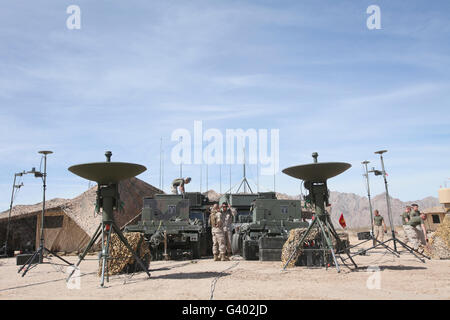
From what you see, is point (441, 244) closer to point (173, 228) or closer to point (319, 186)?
point (319, 186)

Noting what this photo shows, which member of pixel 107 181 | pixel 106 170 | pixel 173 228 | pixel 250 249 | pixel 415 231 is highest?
pixel 106 170

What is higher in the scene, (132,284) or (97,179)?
(97,179)

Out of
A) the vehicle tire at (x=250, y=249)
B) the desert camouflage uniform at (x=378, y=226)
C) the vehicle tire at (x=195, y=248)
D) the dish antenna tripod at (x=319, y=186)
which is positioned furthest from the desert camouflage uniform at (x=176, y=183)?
the dish antenna tripod at (x=319, y=186)

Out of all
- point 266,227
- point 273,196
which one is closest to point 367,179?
point 273,196

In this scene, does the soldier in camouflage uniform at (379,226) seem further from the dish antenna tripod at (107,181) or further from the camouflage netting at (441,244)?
the dish antenna tripod at (107,181)

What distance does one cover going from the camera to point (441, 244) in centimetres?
1234

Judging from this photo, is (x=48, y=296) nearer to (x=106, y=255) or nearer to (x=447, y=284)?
(x=106, y=255)

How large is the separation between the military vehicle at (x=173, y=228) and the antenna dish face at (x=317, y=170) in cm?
600

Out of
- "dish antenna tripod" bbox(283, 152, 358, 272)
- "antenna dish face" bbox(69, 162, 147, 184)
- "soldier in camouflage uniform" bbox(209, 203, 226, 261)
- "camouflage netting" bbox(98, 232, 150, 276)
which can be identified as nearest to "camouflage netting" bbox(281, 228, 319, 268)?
"dish antenna tripod" bbox(283, 152, 358, 272)

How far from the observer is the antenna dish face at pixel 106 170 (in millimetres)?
7879

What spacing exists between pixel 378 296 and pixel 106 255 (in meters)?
5.15

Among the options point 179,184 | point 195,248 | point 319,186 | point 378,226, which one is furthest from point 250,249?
point 179,184

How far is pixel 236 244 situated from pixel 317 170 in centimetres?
694

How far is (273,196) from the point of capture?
64.4 ft
